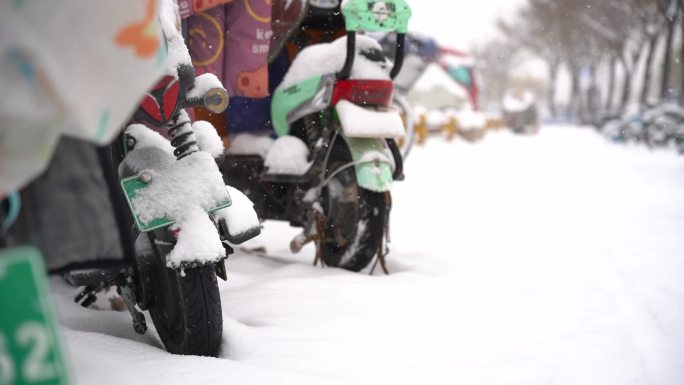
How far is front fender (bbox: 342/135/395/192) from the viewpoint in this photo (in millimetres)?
3081

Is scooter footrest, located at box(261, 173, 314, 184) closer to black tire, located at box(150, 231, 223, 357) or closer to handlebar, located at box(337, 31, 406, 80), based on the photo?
handlebar, located at box(337, 31, 406, 80)

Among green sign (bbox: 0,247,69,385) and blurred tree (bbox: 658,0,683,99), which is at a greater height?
blurred tree (bbox: 658,0,683,99)

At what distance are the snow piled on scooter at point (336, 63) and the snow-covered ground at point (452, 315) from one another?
42.8 inches

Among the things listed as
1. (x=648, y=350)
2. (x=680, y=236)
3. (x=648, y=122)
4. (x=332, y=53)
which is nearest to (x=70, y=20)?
(x=648, y=350)

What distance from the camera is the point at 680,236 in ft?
13.9

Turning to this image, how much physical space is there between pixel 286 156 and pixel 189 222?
5.36 feet

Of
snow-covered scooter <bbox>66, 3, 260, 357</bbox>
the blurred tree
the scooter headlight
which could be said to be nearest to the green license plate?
snow-covered scooter <bbox>66, 3, 260, 357</bbox>

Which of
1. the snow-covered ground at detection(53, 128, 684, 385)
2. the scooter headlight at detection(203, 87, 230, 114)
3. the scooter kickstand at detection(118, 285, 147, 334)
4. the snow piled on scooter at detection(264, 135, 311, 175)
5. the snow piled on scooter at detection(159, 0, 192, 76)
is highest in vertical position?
the snow piled on scooter at detection(159, 0, 192, 76)

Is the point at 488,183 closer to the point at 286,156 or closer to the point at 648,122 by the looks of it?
the point at 286,156

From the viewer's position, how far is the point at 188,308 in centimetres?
186

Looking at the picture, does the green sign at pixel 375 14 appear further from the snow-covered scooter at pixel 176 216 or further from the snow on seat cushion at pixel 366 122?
the snow-covered scooter at pixel 176 216

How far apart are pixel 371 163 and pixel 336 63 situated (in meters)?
0.60

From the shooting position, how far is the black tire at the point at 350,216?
3.19m

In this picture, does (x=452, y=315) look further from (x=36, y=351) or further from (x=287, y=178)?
(x=36, y=351)
